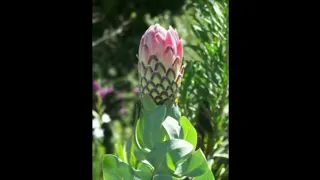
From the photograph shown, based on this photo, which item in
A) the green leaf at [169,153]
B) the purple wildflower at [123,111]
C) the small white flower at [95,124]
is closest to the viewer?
the green leaf at [169,153]

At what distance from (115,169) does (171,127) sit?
123 mm

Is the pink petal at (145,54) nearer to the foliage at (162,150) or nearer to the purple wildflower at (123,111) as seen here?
the foliage at (162,150)

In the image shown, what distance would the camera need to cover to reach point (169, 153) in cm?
98

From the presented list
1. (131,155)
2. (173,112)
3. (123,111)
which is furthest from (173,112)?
(123,111)

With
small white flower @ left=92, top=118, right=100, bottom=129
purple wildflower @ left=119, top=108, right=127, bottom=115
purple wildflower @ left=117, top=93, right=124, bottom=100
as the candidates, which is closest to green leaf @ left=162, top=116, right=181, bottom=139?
small white flower @ left=92, top=118, right=100, bottom=129

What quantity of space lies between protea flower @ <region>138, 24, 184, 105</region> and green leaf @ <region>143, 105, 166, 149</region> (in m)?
0.04

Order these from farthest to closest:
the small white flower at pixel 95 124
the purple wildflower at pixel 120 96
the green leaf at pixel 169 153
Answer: the purple wildflower at pixel 120 96
the small white flower at pixel 95 124
the green leaf at pixel 169 153

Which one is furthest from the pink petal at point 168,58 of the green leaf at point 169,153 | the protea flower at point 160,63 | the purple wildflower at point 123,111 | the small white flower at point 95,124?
the purple wildflower at point 123,111

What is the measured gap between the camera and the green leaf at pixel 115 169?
1.04 metres
